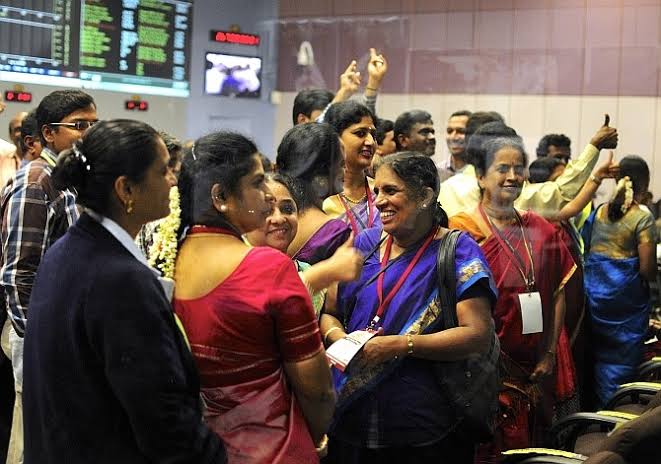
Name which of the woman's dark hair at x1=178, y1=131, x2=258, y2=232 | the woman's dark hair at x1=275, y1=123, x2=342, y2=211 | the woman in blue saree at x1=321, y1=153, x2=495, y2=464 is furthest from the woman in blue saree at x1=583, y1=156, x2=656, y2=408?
the woman's dark hair at x1=178, y1=131, x2=258, y2=232

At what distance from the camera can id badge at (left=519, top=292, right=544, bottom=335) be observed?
3.44 meters

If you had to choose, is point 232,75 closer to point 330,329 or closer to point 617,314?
point 330,329

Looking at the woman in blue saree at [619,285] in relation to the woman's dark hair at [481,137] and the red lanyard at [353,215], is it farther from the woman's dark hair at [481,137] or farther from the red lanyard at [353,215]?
the red lanyard at [353,215]

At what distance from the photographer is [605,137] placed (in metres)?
3.96

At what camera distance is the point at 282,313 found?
2008mm

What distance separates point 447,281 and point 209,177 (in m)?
0.85

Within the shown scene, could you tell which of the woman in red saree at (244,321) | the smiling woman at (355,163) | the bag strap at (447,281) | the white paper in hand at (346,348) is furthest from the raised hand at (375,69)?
the woman in red saree at (244,321)

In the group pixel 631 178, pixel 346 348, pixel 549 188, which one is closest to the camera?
pixel 346 348

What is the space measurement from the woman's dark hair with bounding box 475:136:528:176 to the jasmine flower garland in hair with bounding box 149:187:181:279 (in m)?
1.51

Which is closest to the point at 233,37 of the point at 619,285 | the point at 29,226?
the point at 29,226

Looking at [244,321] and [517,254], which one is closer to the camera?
[244,321]

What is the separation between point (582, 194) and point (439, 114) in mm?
670

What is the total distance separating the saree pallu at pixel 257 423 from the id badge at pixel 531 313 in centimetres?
145

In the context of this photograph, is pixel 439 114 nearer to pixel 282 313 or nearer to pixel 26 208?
pixel 26 208
